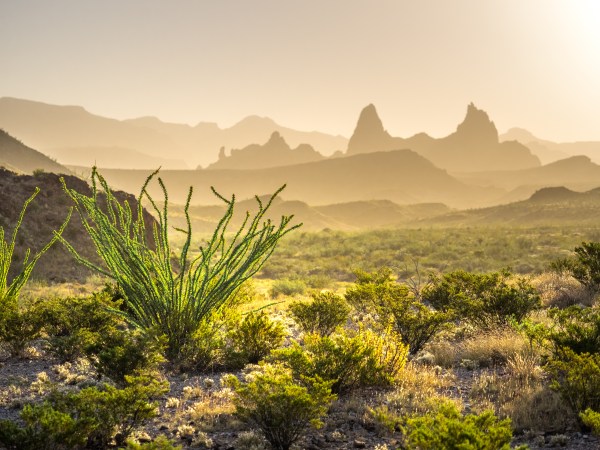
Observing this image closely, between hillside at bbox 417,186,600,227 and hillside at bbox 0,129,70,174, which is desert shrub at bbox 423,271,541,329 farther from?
hillside at bbox 0,129,70,174

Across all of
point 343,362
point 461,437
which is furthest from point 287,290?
point 461,437

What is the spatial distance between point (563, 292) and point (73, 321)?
11.4 meters

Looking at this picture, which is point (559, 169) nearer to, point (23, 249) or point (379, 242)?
point (379, 242)

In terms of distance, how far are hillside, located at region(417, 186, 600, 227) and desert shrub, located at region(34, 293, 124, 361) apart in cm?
5120

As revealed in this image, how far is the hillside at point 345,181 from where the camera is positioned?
13288 cm

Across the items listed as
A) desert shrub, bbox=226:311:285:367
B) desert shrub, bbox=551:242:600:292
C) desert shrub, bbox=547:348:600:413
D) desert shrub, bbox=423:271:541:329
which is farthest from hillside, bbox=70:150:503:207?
desert shrub, bbox=547:348:600:413

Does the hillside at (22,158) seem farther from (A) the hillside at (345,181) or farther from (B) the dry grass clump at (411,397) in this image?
(A) the hillside at (345,181)

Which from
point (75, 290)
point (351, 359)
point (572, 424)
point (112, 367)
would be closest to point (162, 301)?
point (112, 367)

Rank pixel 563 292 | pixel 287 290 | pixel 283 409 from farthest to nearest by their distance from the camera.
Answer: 1. pixel 287 290
2. pixel 563 292
3. pixel 283 409

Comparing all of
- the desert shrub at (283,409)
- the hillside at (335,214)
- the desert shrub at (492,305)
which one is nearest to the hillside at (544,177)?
the hillside at (335,214)

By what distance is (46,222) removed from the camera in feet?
63.5

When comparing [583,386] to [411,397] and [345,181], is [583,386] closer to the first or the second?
[411,397]

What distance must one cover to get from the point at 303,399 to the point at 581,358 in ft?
10.1

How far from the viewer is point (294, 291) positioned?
18.0m
